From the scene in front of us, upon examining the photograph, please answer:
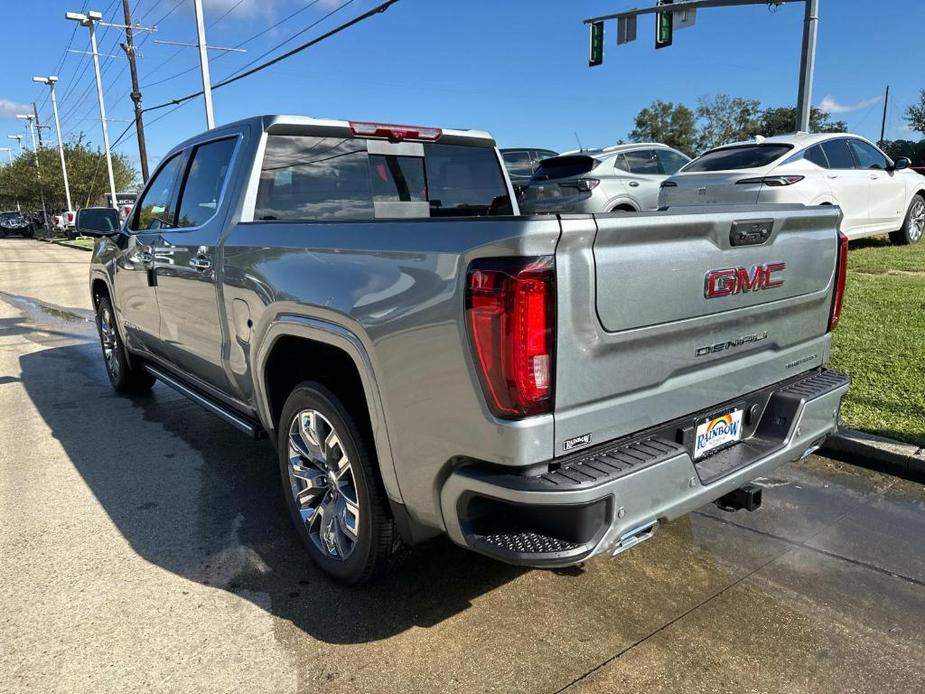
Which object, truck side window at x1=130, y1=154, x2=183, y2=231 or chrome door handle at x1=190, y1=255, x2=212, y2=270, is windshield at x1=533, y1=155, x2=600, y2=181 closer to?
truck side window at x1=130, y1=154, x2=183, y2=231

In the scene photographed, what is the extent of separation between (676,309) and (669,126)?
69030mm

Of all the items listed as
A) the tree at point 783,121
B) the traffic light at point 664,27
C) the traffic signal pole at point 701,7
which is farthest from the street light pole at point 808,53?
the tree at point 783,121

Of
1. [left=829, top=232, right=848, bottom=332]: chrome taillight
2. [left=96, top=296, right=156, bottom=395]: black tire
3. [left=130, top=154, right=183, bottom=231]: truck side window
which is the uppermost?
[left=130, top=154, right=183, bottom=231]: truck side window

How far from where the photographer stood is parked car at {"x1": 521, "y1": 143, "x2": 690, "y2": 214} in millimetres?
10836

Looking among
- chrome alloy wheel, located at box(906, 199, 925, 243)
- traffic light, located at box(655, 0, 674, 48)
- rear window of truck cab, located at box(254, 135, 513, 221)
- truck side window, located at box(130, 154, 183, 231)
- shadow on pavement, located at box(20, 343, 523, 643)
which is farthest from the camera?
traffic light, located at box(655, 0, 674, 48)

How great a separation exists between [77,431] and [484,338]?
4480 mm

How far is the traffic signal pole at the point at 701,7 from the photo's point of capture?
49.3ft

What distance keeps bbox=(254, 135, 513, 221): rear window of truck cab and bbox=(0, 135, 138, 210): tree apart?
62820 millimetres

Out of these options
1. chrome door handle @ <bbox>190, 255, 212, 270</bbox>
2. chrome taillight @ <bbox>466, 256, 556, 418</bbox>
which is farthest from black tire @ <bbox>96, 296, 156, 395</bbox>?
chrome taillight @ <bbox>466, 256, 556, 418</bbox>

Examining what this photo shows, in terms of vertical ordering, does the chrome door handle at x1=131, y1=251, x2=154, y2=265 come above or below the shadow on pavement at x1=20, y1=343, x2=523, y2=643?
above

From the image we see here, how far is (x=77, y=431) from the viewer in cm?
535

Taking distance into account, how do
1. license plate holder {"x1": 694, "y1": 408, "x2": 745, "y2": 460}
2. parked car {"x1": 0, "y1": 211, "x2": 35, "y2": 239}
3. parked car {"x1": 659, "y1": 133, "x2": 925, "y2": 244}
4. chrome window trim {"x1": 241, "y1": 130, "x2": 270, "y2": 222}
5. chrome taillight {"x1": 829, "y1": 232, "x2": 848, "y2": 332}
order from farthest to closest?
parked car {"x1": 0, "y1": 211, "x2": 35, "y2": 239}
parked car {"x1": 659, "y1": 133, "x2": 925, "y2": 244}
chrome window trim {"x1": 241, "y1": 130, "x2": 270, "y2": 222}
chrome taillight {"x1": 829, "y1": 232, "x2": 848, "y2": 332}
license plate holder {"x1": 694, "y1": 408, "x2": 745, "y2": 460}

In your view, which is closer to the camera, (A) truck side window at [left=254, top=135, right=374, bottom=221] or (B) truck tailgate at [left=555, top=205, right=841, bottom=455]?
(B) truck tailgate at [left=555, top=205, right=841, bottom=455]

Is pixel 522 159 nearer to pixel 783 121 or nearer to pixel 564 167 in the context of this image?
Answer: pixel 564 167
